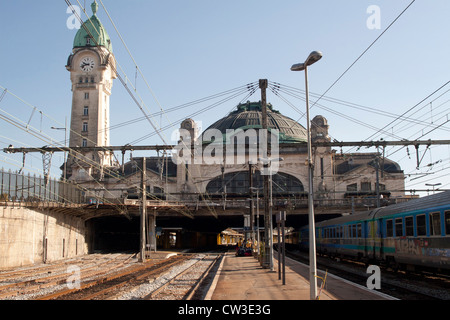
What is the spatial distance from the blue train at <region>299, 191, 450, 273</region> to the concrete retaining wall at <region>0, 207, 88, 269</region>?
24546 mm

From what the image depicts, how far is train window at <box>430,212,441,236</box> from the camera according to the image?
18.1 m

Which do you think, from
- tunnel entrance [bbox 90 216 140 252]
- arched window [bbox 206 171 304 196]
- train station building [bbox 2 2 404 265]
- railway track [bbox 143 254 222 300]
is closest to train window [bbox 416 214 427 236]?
railway track [bbox 143 254 222 300]

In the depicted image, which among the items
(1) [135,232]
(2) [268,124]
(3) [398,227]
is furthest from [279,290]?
(2) [268,124]

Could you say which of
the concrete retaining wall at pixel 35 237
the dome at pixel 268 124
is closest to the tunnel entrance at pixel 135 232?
the concrete retaining wall at pixel 35 237

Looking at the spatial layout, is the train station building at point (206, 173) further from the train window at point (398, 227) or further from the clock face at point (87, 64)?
the train window at point (398, 227)

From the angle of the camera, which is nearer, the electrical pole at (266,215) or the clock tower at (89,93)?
the electrical pole at (266,215)

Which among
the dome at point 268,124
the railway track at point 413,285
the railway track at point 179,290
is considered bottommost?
the railway track at point 179,290

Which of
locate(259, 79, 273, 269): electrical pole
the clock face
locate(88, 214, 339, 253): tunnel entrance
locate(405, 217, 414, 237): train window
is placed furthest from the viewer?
the clock face

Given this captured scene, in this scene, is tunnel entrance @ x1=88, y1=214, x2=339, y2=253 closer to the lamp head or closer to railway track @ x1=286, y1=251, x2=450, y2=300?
railway track @ x1=286, y1=251, x2=450, y2=300

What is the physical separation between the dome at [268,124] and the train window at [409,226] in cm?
6668

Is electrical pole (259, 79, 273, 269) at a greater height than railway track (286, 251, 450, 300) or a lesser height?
greater

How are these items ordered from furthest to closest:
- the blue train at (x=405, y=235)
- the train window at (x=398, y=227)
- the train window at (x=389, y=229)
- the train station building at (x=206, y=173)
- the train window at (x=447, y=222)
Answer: the train station building at (x=206, y=173) < the train window at (x=389, y=229) < the train window at (x=398, y=227) < the blue train at (x=405, y=235) < the train window at (x=447, y=222)

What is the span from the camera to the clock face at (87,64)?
294 ft

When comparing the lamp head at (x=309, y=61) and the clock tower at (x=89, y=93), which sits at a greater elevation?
the clock tower at (x=89, y=93)
